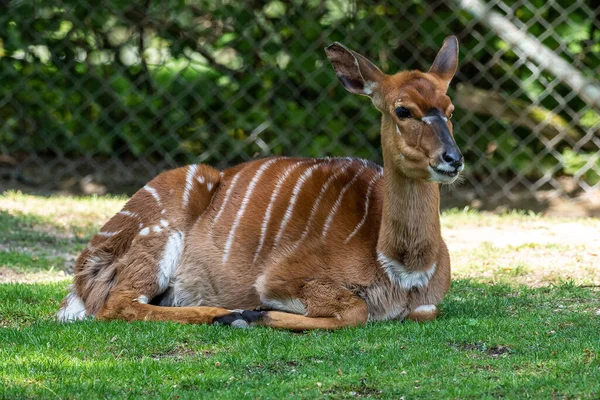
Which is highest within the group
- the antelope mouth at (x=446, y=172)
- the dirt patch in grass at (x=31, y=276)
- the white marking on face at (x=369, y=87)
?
the white marking on face at (x=369, y=87)

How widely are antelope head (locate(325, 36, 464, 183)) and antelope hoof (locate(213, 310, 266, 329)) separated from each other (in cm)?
95

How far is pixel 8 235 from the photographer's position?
7562mm

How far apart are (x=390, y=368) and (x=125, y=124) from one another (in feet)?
18.9

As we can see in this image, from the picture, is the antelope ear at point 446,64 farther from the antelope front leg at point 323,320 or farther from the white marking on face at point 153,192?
the white marking on face at point 153,192

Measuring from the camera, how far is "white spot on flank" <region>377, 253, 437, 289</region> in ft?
16.6

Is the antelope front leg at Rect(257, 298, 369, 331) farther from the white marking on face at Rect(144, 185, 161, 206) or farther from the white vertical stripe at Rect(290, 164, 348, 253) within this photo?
the white marking on face at Rect(144, 185, 161, 206)

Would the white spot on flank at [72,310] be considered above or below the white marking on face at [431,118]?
below

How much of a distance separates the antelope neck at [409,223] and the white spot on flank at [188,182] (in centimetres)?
118

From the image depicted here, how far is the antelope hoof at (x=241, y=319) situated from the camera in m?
5.06

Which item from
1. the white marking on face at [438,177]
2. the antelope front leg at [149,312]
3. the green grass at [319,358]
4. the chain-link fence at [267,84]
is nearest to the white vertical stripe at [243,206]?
the antelope front leg at [149,312]

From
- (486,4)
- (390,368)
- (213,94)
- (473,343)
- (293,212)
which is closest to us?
(390,368)

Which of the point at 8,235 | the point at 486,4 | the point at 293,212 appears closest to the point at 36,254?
the point at 8,235

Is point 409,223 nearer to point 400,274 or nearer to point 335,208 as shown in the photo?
point 400,274

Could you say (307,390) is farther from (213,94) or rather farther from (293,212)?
(213,94)
